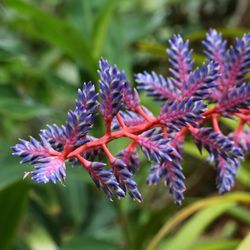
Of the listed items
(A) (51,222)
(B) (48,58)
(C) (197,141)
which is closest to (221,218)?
(A) (51,222)

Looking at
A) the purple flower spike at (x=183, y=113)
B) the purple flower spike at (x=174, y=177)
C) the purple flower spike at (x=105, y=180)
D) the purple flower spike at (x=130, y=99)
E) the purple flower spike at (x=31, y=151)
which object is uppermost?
the purple flower spike at (x=130, y=99)

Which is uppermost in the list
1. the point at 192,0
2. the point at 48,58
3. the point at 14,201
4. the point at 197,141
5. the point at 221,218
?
the point at 48,58

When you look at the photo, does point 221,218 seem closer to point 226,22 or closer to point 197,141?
point 226,22

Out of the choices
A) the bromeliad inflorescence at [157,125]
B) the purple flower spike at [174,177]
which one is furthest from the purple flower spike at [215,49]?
the purple flower spike at [174,177]

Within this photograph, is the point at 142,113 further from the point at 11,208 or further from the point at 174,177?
the point at 11,208

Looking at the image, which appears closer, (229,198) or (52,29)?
(229,198)

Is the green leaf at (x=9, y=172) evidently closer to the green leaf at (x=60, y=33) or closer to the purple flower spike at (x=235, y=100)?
the green leaf at (x=60, y=33)

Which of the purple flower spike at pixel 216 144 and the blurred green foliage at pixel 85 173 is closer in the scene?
the purple flower spike at pixel 216 144

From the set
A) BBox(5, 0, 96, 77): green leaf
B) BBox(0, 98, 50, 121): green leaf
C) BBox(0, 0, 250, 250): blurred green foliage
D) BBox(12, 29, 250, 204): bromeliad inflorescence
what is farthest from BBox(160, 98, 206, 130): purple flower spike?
BBox(5, 0, 96, 77): green leaf

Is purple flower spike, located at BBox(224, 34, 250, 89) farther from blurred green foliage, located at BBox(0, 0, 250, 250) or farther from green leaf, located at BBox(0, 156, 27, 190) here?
green leaf, located at BBox(0, 156, 27, 190)
